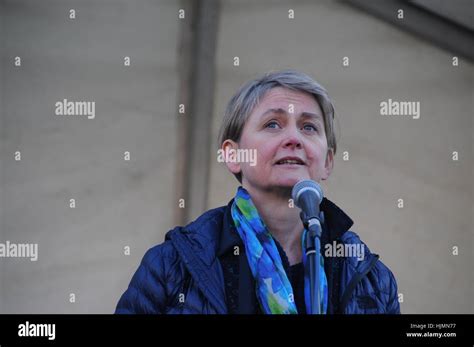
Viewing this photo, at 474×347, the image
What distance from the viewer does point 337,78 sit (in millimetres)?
5375

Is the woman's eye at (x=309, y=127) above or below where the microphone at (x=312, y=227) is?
above

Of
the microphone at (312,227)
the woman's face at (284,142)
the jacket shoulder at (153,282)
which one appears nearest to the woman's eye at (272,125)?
the woman's face at (284,142)

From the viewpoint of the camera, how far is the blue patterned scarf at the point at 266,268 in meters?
5.00

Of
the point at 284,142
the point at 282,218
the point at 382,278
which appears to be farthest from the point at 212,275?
the point at 382,278

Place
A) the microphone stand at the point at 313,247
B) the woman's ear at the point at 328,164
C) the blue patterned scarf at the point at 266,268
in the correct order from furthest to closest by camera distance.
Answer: the woman's ear at the point at 328,164, the blue patterned scarf at the point at 266,268, the microphone stand at the point at 313,247

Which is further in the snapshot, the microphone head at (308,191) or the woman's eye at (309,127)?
the woman's eye at (309,127)

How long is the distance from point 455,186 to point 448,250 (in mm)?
399

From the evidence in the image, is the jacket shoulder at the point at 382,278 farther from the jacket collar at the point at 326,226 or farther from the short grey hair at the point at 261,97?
the short grey hair at the point at 261,97

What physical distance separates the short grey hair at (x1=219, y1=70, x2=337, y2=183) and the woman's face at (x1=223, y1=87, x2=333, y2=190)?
3 cm

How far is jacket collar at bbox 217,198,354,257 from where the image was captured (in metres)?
5.14

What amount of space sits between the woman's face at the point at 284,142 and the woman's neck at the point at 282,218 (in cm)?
6

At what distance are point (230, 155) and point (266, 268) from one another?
755 millimetres

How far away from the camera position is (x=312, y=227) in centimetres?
410
